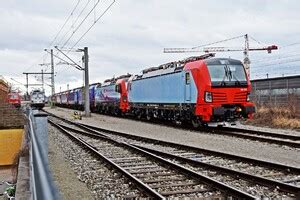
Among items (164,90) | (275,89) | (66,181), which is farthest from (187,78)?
(275,89)

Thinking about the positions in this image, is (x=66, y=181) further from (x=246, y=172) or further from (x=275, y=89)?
(x=275, y=89)

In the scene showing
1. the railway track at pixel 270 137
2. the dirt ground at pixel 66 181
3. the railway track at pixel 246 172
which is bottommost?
the dirt ground at pixel 66 181

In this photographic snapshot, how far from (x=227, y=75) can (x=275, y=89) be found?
19.4m

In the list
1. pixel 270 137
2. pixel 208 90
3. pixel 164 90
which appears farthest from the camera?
pixel 164 90

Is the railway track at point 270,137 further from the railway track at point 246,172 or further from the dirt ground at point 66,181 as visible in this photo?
the dirt ground at point 66,181

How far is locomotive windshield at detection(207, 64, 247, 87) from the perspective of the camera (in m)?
19.0

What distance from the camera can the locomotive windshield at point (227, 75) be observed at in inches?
749

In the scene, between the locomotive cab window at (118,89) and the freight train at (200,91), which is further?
the locomotive cab window at (118,89)

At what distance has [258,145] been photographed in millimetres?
14258

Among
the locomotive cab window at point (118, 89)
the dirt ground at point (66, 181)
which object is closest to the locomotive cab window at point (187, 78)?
the dirt ground at point (66, 181)

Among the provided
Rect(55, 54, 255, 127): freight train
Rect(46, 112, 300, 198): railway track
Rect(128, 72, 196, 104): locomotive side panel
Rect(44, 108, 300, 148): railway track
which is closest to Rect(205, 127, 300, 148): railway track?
Rect(44, 108, 300, 148): railway track

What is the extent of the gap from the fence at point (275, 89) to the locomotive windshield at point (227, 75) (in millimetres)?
14297

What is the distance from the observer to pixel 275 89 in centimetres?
3741

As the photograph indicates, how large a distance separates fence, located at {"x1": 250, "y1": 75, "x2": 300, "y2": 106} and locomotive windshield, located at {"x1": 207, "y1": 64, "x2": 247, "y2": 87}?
14297 mm
